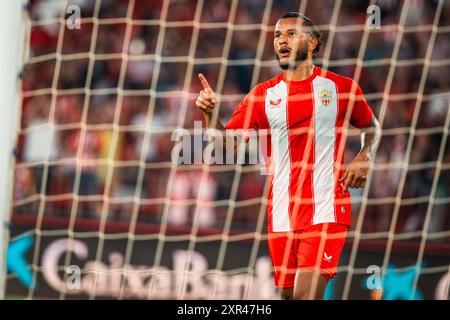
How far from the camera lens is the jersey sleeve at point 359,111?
4039 mm

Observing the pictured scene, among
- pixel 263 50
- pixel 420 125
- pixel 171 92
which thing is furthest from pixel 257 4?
pixel 420 125

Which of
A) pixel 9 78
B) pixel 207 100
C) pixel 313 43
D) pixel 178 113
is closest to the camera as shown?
pixel 207 100

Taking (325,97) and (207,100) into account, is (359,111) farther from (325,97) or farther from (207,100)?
(207,100)

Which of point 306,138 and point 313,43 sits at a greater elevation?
point 313,43

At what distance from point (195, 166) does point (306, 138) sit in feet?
8.06

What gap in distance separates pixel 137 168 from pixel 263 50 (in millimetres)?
1225

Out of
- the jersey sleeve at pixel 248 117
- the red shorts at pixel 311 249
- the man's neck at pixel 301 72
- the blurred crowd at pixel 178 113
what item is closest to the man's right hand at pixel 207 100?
the jersey sleeve at pixel 248 117

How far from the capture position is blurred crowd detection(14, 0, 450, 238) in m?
6.11

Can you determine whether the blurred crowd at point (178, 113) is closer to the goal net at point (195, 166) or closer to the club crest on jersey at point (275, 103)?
the goal net at point (195, 166)

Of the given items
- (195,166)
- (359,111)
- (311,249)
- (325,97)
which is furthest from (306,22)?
(195,166)

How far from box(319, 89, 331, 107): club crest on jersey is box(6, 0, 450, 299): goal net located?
1642 millimetres

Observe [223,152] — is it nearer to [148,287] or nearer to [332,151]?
[332,151]

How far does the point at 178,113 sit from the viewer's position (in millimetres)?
6449
